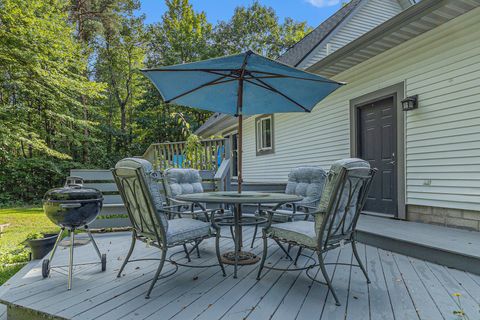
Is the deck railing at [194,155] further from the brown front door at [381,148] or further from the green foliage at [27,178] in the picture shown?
the green foliage at [27,178]

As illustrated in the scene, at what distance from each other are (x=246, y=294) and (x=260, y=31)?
2067 centimetres

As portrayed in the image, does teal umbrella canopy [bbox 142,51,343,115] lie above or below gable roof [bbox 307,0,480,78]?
below

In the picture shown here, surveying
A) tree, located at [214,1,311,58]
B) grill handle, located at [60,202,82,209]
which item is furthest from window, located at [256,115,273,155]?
tree, located at [214,1,311,58]

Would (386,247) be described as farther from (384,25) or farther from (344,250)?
(384,25)

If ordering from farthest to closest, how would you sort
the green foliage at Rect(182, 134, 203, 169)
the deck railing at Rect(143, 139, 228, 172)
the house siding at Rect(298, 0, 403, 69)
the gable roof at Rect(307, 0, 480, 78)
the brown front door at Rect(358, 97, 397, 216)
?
the house siding at Rect(298, 0, 403, 69), the green foliage at Rect(182, 134, 203, 169), the deck railing at Rect(143, 139, 228, 172), the brown front door at Rect(358, 97, 397, 216), the gable roof at Rect(307, 0, 480, 78)

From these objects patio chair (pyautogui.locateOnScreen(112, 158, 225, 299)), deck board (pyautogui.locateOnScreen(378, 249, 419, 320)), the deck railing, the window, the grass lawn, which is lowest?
the grass lawn

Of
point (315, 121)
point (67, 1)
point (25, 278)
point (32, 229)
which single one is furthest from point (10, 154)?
point (315, 121)

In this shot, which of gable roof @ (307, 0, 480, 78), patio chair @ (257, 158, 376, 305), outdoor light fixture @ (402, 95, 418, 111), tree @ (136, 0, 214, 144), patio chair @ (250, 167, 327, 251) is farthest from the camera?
tree @ (136, 0, 214, 144)

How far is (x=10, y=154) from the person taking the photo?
9922 millimetres

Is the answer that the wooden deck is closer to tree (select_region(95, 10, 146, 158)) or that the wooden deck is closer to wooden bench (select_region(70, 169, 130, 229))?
wooden bench (select_region(70, 169, 130, 229))

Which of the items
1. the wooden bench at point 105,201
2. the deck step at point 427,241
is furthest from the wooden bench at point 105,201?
the deck step at point 427,241

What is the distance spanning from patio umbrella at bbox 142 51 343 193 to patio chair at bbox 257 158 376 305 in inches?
40.0

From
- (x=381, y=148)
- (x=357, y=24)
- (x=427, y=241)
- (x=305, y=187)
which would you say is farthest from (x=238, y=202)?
(x=357, y=24)

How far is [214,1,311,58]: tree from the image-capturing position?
64.3 ft
